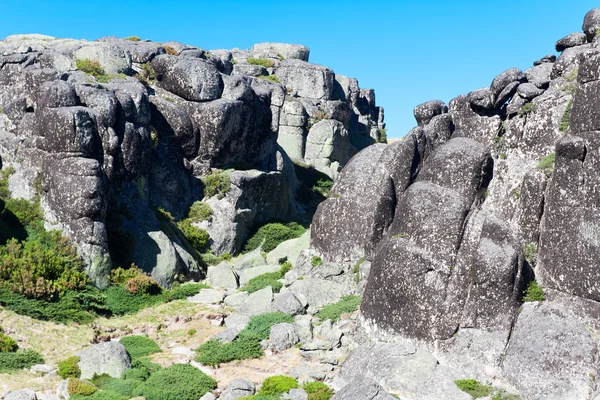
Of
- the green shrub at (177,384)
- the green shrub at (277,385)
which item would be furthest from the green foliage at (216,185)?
the green shrub at (277,385)

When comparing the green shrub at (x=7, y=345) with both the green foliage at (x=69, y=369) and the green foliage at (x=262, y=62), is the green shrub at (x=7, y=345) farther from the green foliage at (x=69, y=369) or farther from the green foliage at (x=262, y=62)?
the green foliage at (x=262, y=62)

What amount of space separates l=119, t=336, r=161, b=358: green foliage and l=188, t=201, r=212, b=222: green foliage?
1485 centimetres

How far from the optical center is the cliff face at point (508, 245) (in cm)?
2222

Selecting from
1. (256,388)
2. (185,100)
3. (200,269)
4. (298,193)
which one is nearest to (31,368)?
(256,388)

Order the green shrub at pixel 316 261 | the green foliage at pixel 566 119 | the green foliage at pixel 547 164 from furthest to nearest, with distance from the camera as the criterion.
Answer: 1. the green shrub at pixel 316 261
2. the green foliage at pixel 566 119
3. the green foliage at pixel 547 164

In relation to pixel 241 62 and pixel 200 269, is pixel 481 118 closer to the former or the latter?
pixel 200 269

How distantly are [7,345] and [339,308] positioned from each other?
13.1 meters

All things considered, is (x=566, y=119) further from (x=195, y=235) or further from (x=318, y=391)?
(x=195, y=235)

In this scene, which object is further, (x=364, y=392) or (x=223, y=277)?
(x=223, y=277)

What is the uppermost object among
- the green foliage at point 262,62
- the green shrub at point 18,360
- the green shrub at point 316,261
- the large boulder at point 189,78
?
the green foliage at point 262,62

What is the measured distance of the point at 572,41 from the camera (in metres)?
28.7

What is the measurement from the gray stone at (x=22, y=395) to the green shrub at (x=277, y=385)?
742 centimetres

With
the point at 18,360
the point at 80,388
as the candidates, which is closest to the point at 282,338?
the point at 80,388

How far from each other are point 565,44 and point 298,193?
31.1 m
